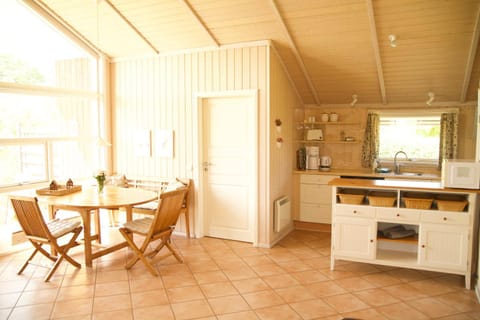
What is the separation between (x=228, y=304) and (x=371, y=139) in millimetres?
3690

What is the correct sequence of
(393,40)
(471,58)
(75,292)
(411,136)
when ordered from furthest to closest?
(411,136) < (471,58) < (393,40) < (75,292)

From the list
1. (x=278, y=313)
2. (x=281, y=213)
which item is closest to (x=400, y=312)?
(x=278, y=313)

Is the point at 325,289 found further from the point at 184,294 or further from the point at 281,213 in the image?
the point at 281,213

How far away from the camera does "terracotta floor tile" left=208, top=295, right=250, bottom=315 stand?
305 centimetres

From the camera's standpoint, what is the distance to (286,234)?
5.31m

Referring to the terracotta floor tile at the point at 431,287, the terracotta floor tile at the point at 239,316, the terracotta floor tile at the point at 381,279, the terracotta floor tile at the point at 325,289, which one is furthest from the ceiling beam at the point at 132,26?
the terracotta floor tile at the point at 431,287

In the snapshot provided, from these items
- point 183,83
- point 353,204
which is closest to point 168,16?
point 183,83

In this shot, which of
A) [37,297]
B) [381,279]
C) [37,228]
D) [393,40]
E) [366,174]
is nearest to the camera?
[37,297]

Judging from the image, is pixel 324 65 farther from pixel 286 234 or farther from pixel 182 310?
pixel 182 310

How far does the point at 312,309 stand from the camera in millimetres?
3076

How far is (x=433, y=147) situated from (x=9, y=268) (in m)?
5.91

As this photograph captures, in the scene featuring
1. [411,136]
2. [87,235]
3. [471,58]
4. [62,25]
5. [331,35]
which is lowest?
[87,235]

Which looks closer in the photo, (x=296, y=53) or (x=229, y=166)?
(x=296, y=53)

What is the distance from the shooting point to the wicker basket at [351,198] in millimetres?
3744
